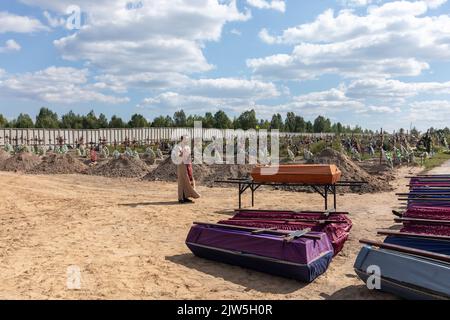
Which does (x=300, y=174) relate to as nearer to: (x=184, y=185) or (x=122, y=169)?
(x=184, y=185)

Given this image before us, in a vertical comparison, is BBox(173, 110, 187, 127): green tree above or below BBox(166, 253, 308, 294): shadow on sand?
above

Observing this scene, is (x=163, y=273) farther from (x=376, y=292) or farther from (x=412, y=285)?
(x=412, y=285)

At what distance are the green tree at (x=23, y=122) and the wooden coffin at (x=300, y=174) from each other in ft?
170

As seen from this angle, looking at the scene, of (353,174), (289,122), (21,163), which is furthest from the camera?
(289,122)

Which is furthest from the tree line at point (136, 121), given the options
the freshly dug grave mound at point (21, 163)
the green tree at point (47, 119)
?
the freshly dug grave mound at point (21, 163)

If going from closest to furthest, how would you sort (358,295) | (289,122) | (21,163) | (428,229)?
(358,295) < (428,229) < (21,163) < (289,122)

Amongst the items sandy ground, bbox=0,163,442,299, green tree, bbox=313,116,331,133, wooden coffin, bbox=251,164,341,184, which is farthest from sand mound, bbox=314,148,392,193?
green tree, bbox=313,116,331,133

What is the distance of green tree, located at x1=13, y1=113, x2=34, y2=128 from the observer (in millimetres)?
54312

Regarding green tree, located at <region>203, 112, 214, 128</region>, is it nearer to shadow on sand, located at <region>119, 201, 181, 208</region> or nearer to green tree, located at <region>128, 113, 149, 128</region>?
green tree, located at <region>128, 113, 149, 128</region>

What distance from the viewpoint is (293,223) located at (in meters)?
6.53

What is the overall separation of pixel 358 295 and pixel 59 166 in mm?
17939

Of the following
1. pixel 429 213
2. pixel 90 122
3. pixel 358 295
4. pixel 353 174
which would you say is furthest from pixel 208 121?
pixel 358 295
